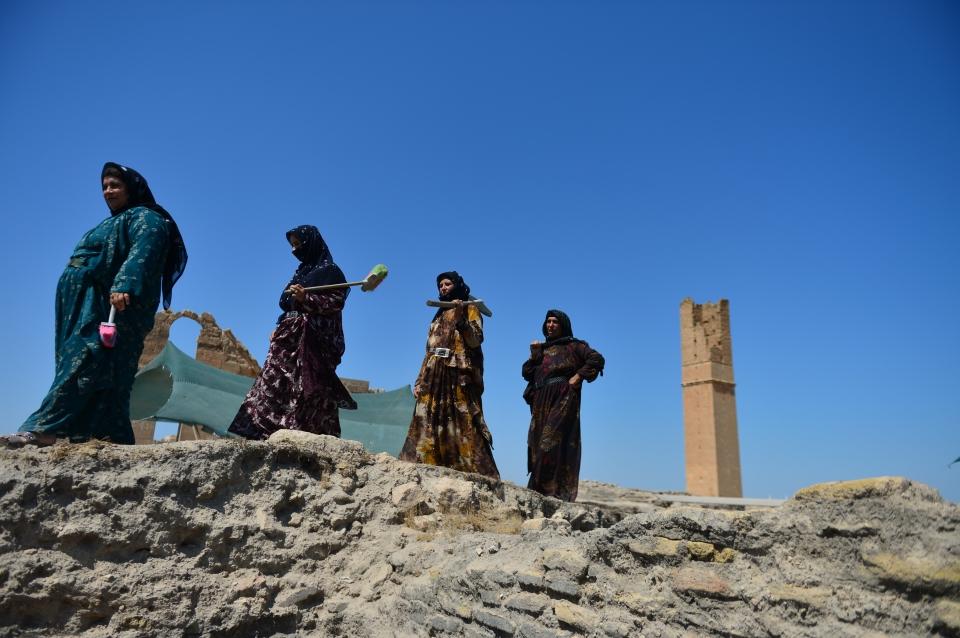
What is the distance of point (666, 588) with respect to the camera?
2.68 metres

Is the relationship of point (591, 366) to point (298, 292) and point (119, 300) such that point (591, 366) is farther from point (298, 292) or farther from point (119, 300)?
point (119, 300)

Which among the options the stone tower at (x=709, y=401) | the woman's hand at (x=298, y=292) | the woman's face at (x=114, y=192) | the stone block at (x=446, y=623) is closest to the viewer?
the stone block at (x=446, y=623)

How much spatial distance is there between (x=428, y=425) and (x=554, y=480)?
1278 millimetres

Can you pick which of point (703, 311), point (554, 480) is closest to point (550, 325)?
point (554, 480)

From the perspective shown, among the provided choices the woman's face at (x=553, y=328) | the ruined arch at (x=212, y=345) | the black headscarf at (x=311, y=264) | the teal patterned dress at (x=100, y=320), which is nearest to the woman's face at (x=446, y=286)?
the black headscarf at (x=311, y=264)

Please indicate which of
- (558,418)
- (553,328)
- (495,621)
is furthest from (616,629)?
(553,328)

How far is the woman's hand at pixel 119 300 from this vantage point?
→ 3.97 meters

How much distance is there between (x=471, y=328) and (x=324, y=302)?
130 cm

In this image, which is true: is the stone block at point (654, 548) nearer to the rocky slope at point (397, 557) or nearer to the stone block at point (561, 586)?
the rocky slope at point (397, 557)

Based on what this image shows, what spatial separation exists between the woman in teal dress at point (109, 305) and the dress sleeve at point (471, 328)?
7.71 ft

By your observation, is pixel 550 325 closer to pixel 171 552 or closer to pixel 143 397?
pixel 171 552

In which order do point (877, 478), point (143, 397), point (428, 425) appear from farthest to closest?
point (143, 397), point (428, 425), point (877, 478)

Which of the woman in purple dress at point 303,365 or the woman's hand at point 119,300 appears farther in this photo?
the woman in purple dress at point 303,365

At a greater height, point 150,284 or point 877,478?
point 150,284
